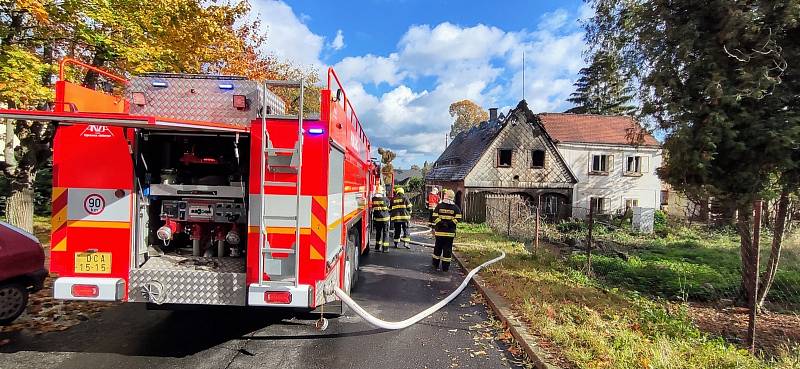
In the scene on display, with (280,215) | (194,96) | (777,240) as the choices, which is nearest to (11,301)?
(194,96)

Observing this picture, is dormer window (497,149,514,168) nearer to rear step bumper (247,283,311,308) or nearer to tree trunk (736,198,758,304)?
tree trunk (736,198,758,304)

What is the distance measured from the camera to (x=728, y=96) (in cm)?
622

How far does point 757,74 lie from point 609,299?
353 cm

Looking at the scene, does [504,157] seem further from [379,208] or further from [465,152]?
[379,208]

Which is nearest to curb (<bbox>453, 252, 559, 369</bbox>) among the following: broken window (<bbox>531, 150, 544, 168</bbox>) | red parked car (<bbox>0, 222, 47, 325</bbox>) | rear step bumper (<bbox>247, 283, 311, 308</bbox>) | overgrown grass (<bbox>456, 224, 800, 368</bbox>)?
overgrown grass (<bbox>456, 224, 800, 368</bbox>)

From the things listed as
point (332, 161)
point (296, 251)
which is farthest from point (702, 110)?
point (296, 251)

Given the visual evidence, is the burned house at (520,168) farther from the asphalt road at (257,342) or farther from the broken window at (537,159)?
the asphalt road at (257,342)

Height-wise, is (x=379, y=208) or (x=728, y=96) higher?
(x=728, y=96)

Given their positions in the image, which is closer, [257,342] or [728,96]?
[257,342]

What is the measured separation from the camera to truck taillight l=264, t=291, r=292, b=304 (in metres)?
3.98

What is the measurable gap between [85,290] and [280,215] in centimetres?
177

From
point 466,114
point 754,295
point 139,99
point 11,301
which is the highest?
point 466,114

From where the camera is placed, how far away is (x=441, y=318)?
5.95 metres

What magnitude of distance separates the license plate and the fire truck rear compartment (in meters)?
0.23
